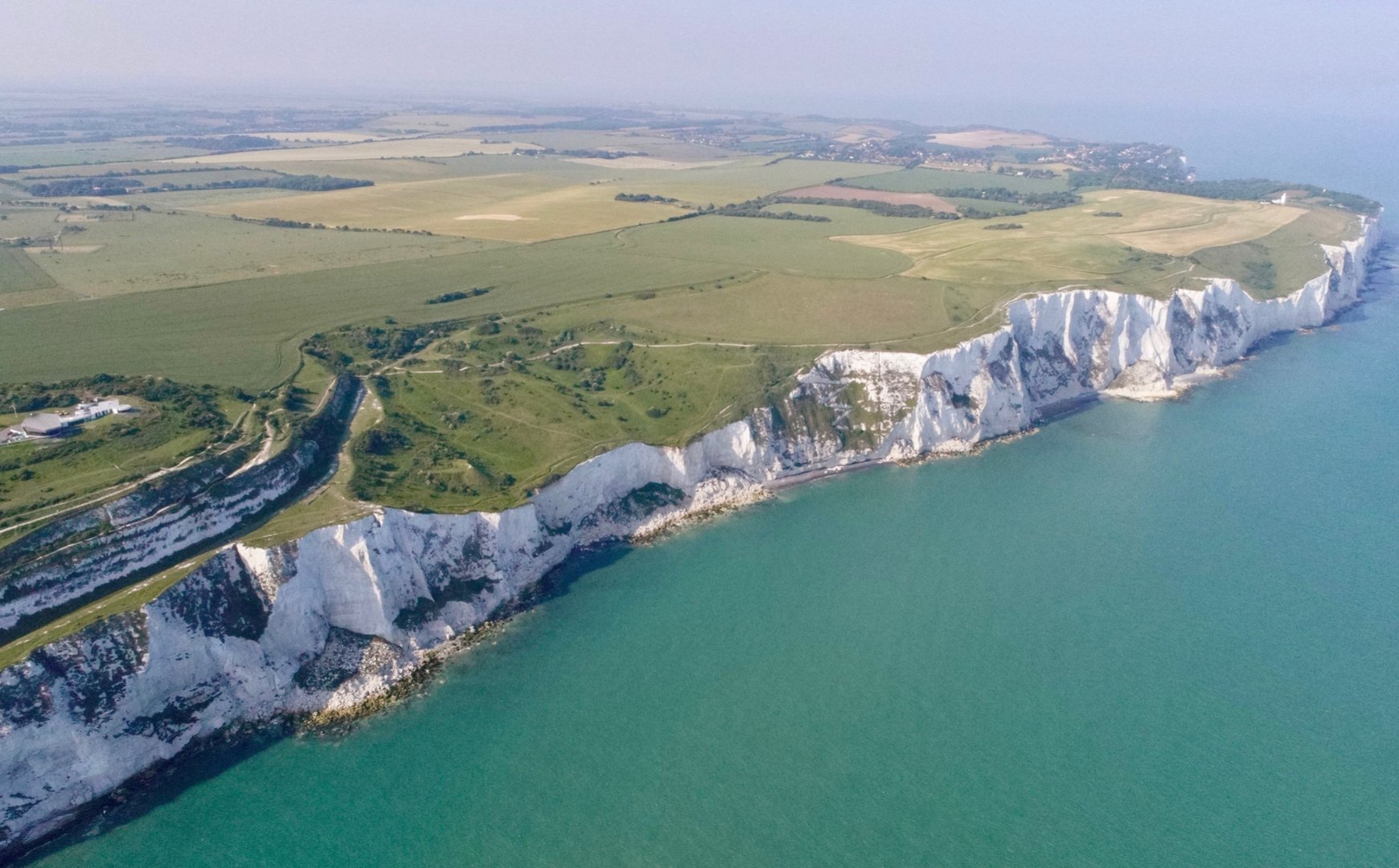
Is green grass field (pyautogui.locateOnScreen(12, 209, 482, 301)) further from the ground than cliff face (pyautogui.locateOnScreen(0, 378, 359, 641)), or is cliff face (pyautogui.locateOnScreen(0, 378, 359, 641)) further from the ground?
green grass field (pyautogui.locateOnScreen(12, 209, 482, 301))

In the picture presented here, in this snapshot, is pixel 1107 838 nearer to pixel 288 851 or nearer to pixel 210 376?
pixel 288 851

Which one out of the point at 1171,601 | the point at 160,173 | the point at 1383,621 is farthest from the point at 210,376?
the point at 160,173

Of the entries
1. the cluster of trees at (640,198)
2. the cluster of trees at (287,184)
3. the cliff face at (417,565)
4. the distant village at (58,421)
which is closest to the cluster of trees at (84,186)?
the cluster of trees at (287,184)

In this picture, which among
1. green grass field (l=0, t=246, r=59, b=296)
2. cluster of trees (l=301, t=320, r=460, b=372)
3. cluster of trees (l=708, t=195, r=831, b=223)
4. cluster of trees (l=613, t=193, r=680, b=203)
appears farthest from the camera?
cluster of trees (l=613, t=193, r=680, b=203)

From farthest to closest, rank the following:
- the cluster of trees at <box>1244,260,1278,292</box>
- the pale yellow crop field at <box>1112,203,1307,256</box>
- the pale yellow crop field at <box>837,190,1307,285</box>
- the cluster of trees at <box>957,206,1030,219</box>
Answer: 1. the cluster of trees at <box>957,206,1030,219</box>
2. the pale yellow crop field at <box>1112,203,1307,256</box>
3. the cluster of trees at <box>1244,260,1278,292</box>
4. the pale yellow crop field at <box>837,190,1307,285</box>

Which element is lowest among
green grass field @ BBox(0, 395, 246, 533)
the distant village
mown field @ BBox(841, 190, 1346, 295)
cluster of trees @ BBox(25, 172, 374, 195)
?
green grass field @ BBox(0, 395, 246, 533)

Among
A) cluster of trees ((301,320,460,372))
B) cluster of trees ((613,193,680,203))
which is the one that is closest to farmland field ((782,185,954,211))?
cluster of trees ((613,193,680,203))

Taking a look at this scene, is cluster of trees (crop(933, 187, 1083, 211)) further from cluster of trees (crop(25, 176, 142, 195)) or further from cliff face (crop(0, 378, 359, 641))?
cluster of trees (crop(25, 176, 142, 195))
